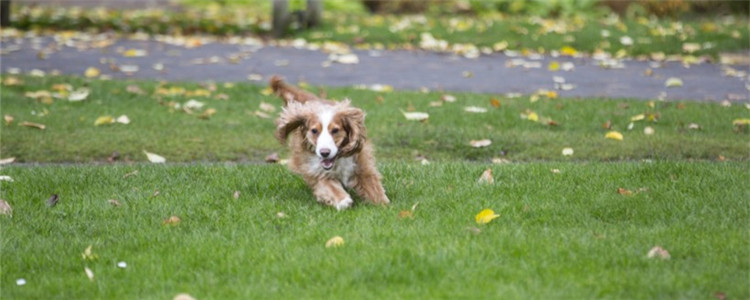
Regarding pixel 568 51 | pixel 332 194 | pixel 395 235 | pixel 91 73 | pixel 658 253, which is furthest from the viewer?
pixel 568 51

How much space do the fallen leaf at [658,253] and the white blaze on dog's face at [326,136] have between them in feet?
5.75

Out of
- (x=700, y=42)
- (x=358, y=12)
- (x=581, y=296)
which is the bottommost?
(x=358, y=12)

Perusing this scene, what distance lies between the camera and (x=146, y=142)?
8.45m

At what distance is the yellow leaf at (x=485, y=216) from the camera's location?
5336mm

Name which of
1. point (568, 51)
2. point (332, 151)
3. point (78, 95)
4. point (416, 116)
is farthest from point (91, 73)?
point (332, 151)

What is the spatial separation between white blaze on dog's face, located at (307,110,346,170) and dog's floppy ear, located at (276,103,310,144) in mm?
116

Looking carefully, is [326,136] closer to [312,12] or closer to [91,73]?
[91,73]

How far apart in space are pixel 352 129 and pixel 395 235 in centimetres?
83

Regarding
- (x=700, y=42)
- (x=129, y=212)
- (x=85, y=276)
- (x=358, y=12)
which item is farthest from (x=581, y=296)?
(x=358, y=12)

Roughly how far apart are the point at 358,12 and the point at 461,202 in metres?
14.7

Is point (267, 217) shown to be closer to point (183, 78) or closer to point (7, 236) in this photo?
point (7, 236)

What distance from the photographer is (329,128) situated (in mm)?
5594

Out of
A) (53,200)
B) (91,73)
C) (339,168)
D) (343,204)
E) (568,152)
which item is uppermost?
(339,168)

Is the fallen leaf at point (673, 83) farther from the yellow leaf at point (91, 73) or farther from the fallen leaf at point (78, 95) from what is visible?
the yellow leaf at point (91, 73)
